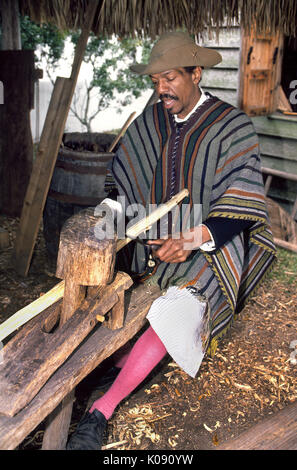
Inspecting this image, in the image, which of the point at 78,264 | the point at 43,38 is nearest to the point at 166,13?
the point at 78,264

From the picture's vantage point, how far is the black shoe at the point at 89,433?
2260 mm

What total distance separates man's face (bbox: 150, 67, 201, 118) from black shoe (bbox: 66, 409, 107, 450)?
1.71 m

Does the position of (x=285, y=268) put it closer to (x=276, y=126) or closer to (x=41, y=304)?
(x=276, y=126)

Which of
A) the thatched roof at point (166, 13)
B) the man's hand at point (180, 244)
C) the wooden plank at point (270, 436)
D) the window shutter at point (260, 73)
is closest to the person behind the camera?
the wooden plank at point (270, 436)

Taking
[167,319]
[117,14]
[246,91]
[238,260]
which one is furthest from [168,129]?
[246,91]

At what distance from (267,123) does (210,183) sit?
4.09 metres

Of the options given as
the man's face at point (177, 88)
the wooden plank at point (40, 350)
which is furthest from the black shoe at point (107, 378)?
the man's face at point (177, 88)

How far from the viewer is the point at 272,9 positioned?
4043 mm

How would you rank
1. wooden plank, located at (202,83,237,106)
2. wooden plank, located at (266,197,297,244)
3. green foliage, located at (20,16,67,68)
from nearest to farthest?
wooden plank, located at (266,197,297,244)
wooden plank, located at (202,83,237,106)
green foliage, located at (20,16,67,68)

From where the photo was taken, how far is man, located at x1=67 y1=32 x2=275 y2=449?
240 cm

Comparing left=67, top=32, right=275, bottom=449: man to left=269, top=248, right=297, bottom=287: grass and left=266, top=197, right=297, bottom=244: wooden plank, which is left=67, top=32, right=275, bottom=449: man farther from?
left=266, top=197, right=297, bottom=244: wooden plank

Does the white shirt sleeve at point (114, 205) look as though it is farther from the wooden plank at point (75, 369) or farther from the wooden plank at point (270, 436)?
the wooden plank at point (270, 436)

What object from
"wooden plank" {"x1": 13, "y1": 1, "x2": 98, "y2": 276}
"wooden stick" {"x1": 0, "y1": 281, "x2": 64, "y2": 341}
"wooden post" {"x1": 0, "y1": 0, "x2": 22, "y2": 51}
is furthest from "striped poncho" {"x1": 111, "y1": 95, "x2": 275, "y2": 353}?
"wooden post" {"x1": 0, "y1": 0, "x2": 22, "y2": 51}

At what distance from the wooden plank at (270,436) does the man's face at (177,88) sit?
1712 mm
